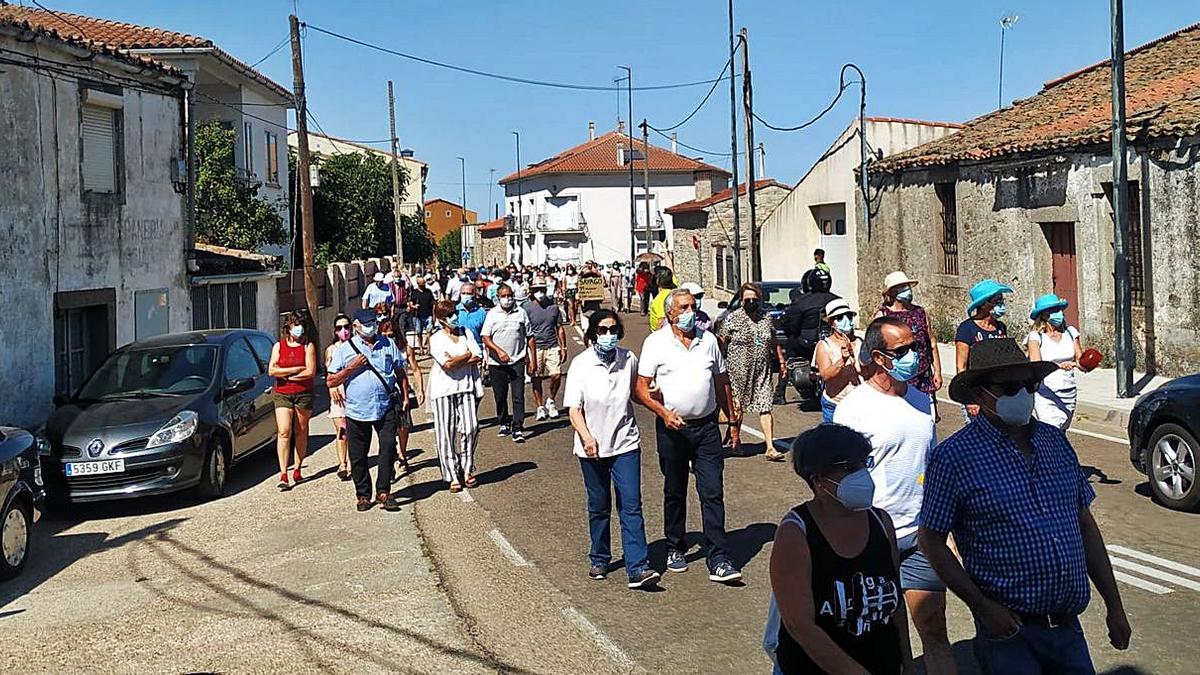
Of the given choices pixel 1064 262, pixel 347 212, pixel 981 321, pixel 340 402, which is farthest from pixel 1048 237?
pixel 347 212

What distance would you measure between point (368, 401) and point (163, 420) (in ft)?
6.89

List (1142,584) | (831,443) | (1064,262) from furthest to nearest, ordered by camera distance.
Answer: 1. (1064,262)
2. (1142,584)
3. (831,443)

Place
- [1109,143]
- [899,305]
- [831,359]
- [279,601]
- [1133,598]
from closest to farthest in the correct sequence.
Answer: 1. [1133,598]
2. [279,601]
3. [831,359]
4. [899,305]
5. [1109,143]

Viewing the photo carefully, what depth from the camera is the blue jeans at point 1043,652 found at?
398 cm

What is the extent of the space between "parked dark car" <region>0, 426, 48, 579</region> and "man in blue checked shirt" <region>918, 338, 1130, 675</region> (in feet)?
22.9

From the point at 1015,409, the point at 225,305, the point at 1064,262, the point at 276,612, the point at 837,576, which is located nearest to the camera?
the point at 837,576

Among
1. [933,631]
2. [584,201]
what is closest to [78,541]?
[933,631]

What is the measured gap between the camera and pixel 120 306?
16641mm

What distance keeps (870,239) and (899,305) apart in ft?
62.4

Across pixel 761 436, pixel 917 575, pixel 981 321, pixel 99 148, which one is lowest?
pixel 761 436

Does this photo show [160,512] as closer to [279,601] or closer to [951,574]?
[279,601]

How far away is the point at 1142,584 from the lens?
7156mm

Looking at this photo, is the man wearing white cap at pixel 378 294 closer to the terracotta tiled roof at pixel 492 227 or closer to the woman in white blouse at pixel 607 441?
the woman in white blouse at pixel 607 441

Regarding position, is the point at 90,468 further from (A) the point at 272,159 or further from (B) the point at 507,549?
(A) the point at 272,159
